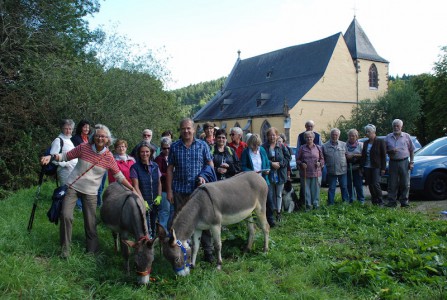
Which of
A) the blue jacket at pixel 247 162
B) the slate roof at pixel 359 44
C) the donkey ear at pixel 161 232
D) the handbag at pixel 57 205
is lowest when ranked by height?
the donkey ear at pixel 161 232

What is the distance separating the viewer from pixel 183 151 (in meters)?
5.84

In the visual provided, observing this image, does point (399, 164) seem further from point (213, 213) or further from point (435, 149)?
point (213, 213)

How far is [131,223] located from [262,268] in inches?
73.4

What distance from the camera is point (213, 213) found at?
5387mm

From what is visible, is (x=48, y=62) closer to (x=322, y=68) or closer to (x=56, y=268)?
(x=56, y=268)

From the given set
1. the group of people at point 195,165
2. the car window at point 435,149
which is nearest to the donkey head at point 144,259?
the group of people at point 195,165

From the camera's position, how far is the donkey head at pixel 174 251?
481 centimetres

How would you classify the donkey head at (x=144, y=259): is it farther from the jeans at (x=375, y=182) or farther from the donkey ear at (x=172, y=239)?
the jeans at (x=375, y=182)

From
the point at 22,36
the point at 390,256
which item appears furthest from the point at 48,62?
the point at 390,256

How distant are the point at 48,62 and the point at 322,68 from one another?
31950 millimetres

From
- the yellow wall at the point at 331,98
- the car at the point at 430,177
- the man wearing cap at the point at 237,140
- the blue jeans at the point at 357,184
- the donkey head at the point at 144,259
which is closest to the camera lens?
the donkey head at the point at 144,259

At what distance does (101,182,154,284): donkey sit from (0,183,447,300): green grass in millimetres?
243

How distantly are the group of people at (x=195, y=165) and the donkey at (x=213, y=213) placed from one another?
11.0 inches

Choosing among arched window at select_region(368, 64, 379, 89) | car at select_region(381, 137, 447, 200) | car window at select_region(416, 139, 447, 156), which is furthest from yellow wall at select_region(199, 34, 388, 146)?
car at select_region(381, 137, 447, 200)
